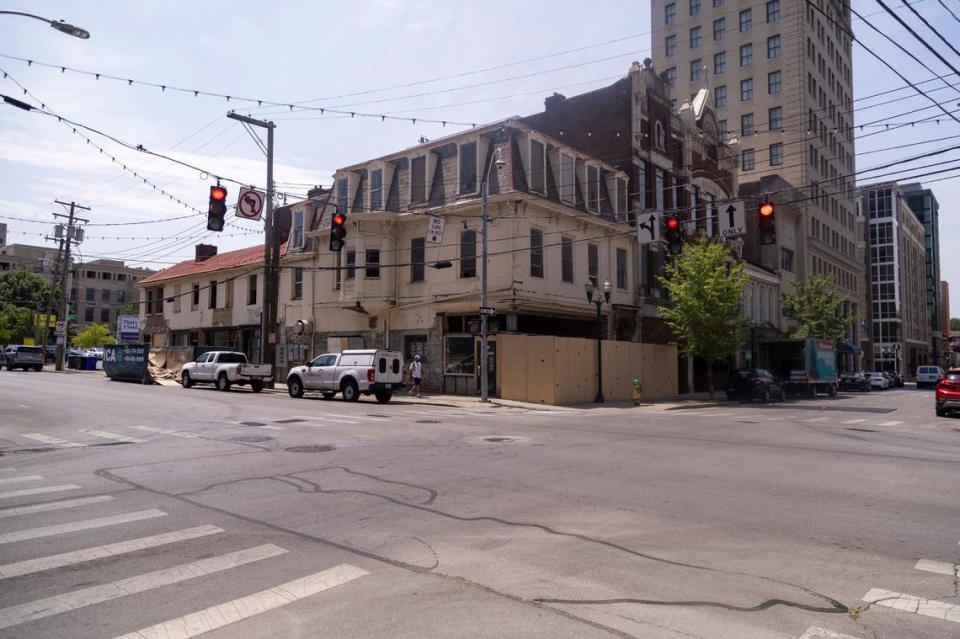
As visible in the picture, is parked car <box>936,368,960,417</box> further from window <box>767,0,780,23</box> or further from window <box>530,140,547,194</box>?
window <box>767,0,780,23</box>

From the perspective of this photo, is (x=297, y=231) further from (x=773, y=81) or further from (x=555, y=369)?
(x=773, y=81)

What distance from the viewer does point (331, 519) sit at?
7.17 meters

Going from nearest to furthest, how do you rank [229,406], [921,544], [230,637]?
[230,637], [921,544], [229,406]

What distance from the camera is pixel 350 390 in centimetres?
2569

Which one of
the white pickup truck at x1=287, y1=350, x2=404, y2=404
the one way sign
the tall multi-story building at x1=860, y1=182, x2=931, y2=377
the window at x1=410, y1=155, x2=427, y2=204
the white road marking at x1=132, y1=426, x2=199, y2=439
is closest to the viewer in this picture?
the white road marking at x1=132, y1=426, x2=199, y2=439

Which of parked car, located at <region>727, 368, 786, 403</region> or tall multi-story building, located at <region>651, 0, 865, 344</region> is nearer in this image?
parked car, located at <region>727, 368, 786, 403</region>

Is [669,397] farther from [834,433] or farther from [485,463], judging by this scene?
[485,463]

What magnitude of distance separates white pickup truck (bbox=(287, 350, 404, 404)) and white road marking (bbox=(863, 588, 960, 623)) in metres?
21.0

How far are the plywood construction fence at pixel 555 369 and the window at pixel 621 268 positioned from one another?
4482 mm

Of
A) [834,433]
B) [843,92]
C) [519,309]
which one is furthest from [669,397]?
[843,92]

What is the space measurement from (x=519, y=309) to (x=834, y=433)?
1382 cm

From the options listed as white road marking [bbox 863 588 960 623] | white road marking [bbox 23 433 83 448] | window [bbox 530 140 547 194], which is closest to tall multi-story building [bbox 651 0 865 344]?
window [bbox 530 140 547 194]

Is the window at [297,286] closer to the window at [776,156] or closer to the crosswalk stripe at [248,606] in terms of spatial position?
the crosswalk stripe at [248,606]

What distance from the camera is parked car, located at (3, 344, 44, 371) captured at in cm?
4941
